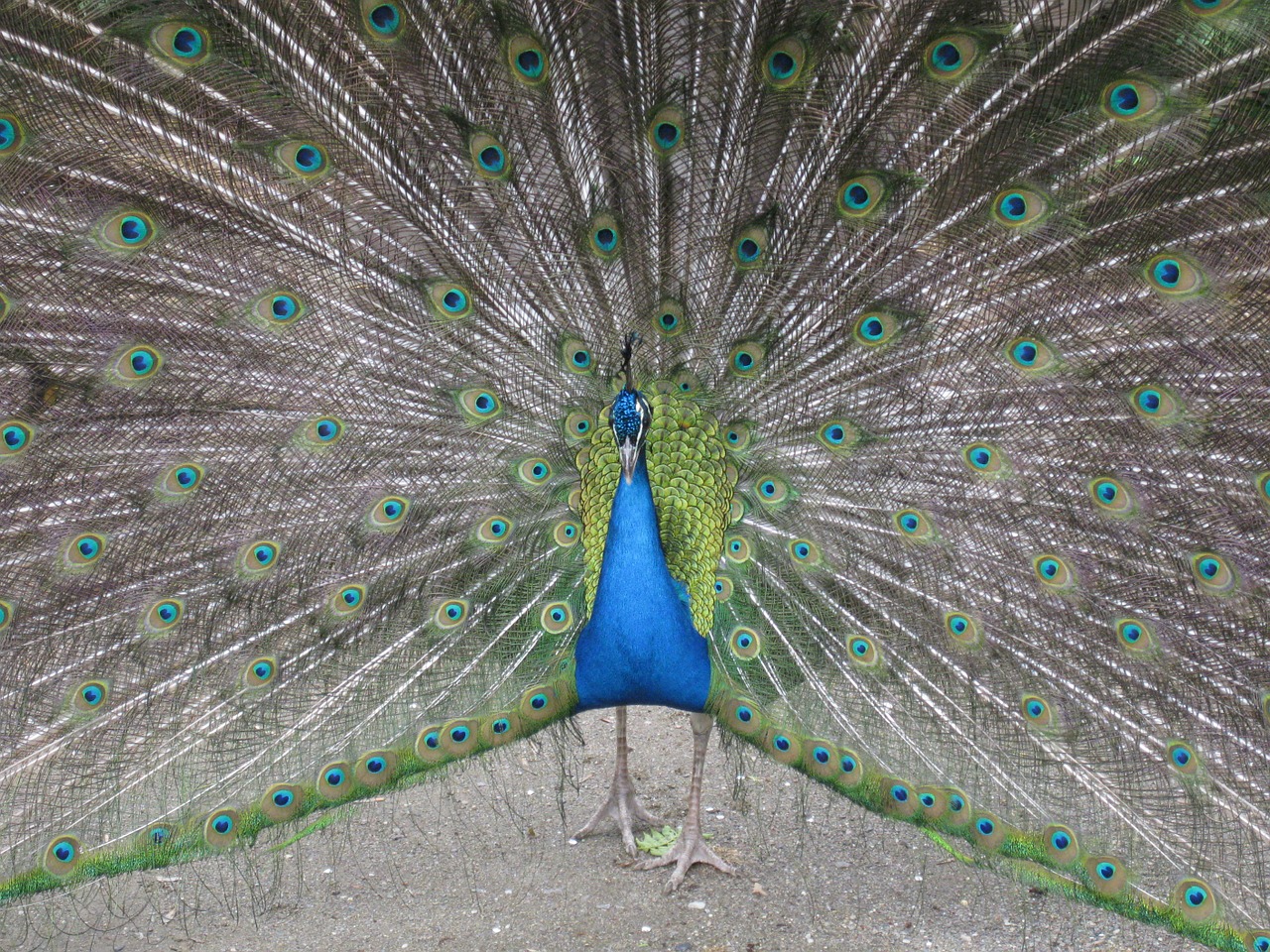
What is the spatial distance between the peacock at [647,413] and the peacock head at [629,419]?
0.07 feet

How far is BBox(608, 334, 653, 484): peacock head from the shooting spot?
2.48m

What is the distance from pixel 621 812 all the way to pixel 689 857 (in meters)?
0.30

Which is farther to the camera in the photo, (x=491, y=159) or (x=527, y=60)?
(x=491, y=159)

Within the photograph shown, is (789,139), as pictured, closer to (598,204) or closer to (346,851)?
(598,204)

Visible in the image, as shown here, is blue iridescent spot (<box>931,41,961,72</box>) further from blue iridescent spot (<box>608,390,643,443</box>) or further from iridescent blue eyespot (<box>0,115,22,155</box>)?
iridescent blue eyespot (<box>0,115,22,155</box>)

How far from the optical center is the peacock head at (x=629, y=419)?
248 cm

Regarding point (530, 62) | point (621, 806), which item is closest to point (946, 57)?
point (530, 62)

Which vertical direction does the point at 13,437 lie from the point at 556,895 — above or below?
above

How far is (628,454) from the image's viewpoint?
2557 mm

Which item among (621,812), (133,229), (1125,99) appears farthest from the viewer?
(621,812)

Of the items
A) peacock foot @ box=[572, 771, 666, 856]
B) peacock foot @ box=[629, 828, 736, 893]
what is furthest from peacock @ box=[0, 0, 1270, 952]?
peacock foot @ box=[572, 771, 666, 856]

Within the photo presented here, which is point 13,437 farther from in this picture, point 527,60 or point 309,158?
point 527,60

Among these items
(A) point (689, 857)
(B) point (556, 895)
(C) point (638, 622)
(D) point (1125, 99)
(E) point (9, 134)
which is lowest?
(B) point (556, 895)

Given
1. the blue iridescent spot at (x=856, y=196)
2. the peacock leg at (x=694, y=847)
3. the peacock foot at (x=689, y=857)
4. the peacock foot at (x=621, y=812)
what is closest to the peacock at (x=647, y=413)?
the blue iridescent spot at (x=856, y=196)
